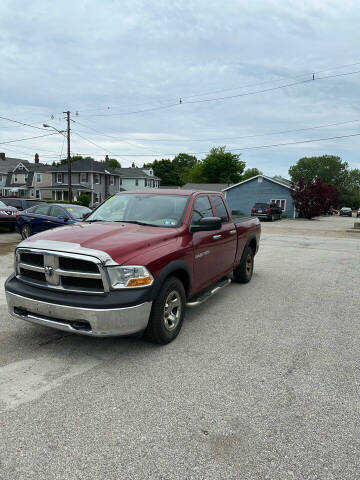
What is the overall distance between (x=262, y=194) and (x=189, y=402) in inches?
1550

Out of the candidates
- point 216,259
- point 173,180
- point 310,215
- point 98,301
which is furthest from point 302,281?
point 173,180

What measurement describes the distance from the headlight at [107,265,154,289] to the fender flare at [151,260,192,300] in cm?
10

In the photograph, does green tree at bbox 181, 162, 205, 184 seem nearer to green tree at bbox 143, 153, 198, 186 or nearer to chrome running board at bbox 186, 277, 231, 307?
green tree at bbox 143, 153, 198, 186

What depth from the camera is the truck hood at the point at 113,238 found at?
3.56m

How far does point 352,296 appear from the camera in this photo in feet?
21.2

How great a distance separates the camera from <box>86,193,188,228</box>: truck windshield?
468 cm

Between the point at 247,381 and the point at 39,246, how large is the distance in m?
2.51

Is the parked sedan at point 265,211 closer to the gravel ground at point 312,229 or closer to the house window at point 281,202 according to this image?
the gravel ground at point 312,229

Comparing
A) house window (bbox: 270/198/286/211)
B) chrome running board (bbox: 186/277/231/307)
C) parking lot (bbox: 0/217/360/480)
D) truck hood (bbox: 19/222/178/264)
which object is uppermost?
house window (bbox: 270/198/286/211)


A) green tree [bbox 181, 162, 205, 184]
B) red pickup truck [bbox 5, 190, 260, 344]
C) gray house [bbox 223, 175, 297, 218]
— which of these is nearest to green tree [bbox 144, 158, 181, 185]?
green tree [bbox 181, 162, 205, 184]

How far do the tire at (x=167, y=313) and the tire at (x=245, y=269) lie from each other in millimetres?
2914

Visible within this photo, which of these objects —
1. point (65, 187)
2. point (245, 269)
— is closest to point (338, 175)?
point (65, 187)

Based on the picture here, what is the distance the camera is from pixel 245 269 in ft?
23.3

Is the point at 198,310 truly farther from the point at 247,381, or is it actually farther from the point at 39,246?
the point at 39,246
